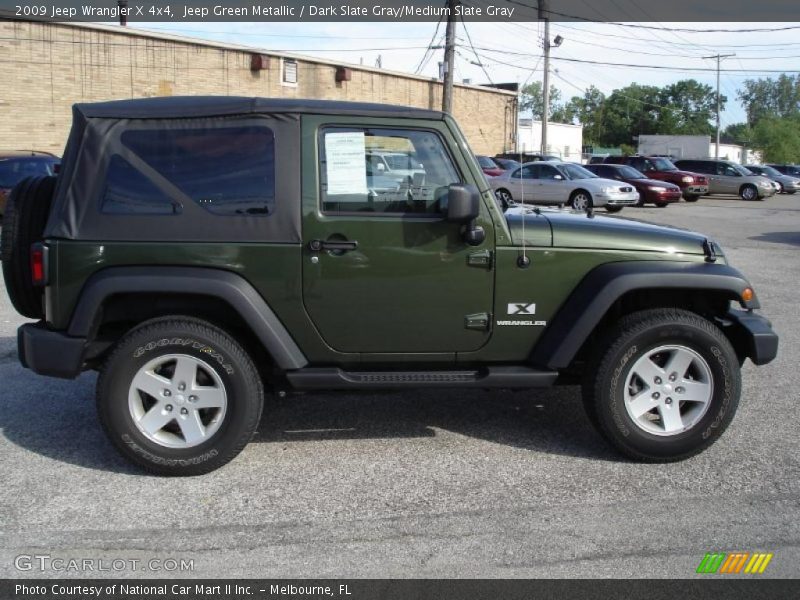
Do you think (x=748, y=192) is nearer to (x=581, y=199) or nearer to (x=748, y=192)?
(x=748, y=192)

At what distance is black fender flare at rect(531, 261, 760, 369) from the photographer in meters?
4.36

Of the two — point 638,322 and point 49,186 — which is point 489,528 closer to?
point 638,322

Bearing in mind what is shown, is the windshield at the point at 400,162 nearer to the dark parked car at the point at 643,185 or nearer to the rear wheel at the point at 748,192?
the dark parked car at the point at 643,185

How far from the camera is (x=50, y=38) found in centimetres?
2480

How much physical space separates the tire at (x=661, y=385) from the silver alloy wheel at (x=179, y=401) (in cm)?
207

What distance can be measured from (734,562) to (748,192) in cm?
3443

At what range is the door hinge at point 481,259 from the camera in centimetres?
440

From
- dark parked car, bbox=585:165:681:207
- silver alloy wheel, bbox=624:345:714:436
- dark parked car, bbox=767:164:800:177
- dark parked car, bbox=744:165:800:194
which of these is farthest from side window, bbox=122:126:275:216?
dark parked car, bbox=767:164:800:177

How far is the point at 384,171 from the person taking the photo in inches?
173

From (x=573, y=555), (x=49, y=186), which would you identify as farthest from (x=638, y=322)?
(x=49, y=186)

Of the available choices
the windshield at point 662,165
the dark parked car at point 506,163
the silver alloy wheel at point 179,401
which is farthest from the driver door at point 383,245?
the windshield at point 662,165

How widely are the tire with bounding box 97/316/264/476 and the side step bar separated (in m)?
0.30

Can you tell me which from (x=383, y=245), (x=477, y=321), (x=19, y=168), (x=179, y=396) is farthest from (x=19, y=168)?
(x=477, y=321)

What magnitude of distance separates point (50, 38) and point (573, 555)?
84.9 ft
